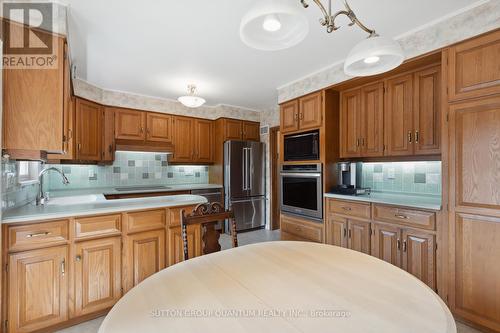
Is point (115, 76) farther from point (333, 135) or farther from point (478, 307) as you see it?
point (478, 307)

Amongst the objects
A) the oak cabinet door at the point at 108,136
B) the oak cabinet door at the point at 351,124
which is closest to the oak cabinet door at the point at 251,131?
the oak cabinet door at the point at 351,124

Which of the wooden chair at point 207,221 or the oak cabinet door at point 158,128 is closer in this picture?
the wooden chair at point 207,221

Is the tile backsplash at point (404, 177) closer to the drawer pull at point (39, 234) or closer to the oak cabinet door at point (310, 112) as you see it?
the oak cabinet door at point (310, 112)

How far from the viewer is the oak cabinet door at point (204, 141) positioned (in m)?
4.52

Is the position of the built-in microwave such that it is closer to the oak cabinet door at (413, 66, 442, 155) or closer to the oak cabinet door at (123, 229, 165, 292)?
the oak cabinet door at (413, 66, 442, 155)

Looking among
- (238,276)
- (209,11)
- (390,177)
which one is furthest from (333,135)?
(238,276)

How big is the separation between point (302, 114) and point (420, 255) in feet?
6.50

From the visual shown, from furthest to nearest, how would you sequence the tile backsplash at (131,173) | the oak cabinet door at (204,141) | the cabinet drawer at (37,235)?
the oak cabinet door at (204,141) < the tile backsplash at (131,173) < the cabinet drawer at (37,235)

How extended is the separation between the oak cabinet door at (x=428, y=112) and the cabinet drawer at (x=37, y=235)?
124 inches

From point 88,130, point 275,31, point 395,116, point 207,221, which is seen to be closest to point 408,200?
point 395,116

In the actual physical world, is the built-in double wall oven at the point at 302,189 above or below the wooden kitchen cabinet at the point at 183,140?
below

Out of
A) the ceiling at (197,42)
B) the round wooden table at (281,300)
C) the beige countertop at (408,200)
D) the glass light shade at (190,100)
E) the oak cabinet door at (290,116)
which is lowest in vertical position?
the round wooden table at (281,300)

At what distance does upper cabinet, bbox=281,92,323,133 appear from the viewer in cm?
296

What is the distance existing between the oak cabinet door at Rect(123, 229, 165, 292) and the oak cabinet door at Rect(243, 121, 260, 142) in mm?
2974
